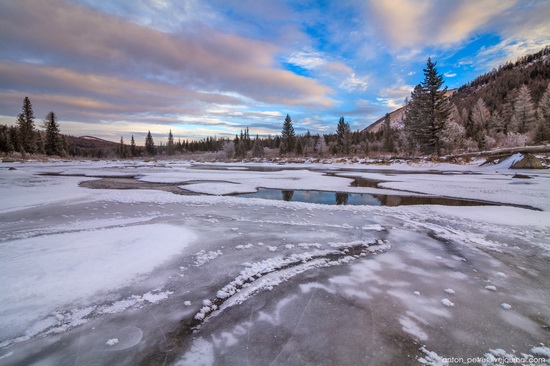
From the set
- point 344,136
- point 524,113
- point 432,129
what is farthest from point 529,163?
point 344,136

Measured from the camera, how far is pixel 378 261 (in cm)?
435

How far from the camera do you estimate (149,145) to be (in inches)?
4899

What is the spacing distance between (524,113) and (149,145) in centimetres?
13280

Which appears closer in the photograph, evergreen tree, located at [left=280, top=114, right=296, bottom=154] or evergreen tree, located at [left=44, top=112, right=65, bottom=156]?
evergreen tree, located at [left=44, top=112, right=65, bottom=156]

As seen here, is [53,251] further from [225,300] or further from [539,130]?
[539,130]

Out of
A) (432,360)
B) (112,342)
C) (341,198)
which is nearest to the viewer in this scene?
(432,360)

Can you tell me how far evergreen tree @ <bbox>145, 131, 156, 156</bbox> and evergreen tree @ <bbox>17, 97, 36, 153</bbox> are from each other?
62433 mm

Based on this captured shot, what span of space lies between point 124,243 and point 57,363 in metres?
2.95

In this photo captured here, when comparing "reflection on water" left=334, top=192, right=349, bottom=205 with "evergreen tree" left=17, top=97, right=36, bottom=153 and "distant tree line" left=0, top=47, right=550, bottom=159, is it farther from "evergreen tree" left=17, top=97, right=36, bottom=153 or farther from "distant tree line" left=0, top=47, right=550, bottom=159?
"evergreen tree" left=17, top=97, right=36, bottom=153

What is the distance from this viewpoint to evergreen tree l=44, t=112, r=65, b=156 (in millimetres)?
62219

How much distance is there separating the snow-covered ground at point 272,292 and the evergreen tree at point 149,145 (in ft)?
428

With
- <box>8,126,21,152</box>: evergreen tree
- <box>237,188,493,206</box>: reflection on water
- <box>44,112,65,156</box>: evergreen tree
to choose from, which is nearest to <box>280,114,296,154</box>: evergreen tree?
<box>44,112,65,156</box>: evergreen tree

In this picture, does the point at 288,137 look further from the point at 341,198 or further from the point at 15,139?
the point at 341,198

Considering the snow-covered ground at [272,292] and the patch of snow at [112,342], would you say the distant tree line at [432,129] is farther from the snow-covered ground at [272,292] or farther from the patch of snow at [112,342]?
the patch of snow at [112,342]
